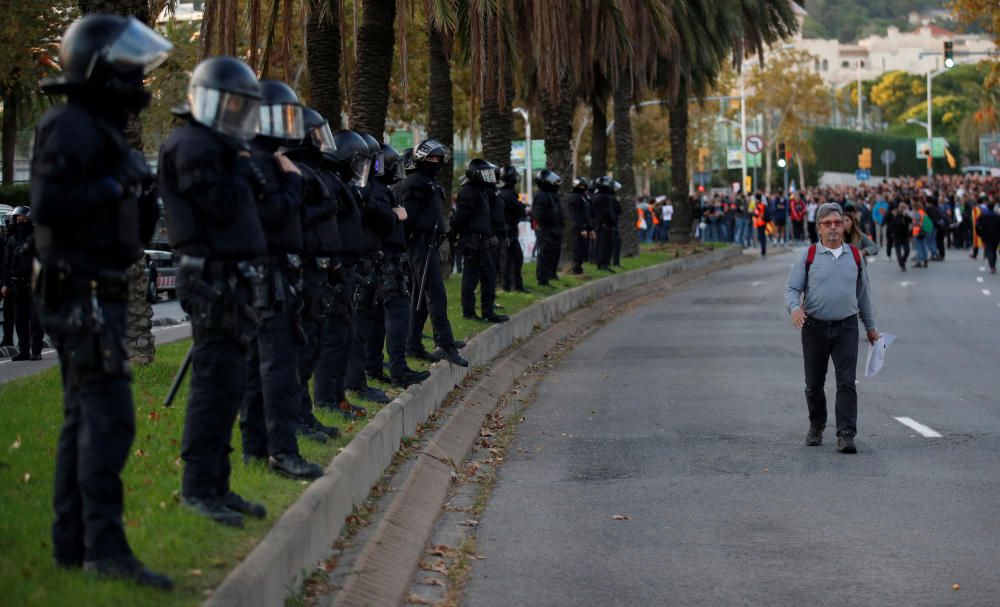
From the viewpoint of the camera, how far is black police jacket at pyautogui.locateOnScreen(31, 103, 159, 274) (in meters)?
5.54

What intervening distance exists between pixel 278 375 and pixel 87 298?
2.44 m

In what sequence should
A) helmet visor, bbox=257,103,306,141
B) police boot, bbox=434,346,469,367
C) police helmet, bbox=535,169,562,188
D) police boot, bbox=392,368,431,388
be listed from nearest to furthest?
helmet visor, bbox=257,103,306,141 < police boot, bbox=392,368,431,388 < police boot, bbox=434,346,469,367 < police helmet, bbox=535,169,562,188

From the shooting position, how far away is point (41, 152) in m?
5.61

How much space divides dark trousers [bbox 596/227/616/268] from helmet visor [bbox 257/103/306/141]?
75.4ft

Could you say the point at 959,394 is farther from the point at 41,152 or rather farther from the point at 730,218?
the point at 730,218

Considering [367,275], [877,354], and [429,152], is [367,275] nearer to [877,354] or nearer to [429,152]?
[429,152]

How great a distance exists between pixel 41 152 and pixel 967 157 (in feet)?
413

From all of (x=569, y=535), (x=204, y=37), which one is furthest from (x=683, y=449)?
(x=204, y=37)

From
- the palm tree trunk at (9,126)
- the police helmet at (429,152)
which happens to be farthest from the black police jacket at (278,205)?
the palm tree trunk at (9,126)

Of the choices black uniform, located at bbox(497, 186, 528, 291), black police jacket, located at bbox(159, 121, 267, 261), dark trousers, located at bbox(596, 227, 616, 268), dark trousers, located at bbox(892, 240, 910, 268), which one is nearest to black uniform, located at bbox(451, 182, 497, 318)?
black uniform, located at bbox(497, 186, 528, 291)

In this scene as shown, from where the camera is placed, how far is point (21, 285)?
18.4 m

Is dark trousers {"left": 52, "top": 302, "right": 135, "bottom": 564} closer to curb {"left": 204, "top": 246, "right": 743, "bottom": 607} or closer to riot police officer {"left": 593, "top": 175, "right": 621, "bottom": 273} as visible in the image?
curb {"left": 204, "top": 246, "right": 743, "bottom": 607}

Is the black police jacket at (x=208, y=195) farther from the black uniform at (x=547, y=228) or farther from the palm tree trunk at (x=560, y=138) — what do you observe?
the palm tree trunk at (x=560, y=138)

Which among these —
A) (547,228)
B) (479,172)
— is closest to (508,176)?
(547,228)
